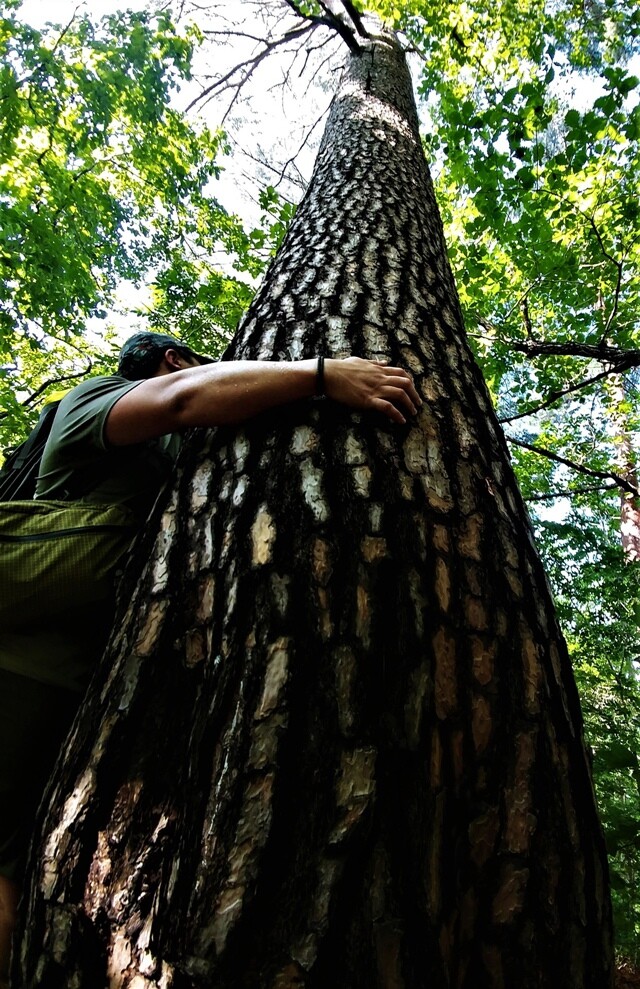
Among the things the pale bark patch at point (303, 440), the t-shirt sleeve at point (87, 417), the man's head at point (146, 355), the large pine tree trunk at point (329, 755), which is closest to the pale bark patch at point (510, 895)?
the large pine tree trunk at point (329, 755)

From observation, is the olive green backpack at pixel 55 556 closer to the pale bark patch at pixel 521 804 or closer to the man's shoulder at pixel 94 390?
the man's shoulder at pixel 94 390

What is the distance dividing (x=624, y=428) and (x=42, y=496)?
8.61 m

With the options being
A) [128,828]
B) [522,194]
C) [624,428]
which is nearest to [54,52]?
[522,194]

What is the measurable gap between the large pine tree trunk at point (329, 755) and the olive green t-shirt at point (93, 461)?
0.25 meters

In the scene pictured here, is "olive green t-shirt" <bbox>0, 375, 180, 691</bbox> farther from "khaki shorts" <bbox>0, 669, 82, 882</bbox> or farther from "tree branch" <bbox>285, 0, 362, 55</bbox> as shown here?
"tree branch" <bbox>285, 0, 362, 55</bbox>

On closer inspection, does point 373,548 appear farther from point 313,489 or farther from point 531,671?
point 531,671

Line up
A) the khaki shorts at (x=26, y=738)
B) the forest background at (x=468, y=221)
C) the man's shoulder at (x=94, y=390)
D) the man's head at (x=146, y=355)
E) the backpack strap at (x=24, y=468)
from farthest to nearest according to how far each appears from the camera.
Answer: the forest background at (x=468, y=221) → the man's head at (x=146, y=355) → the backpack strap at (x=24, y=468) → the man's shoulder at (x=94, y=390) → the khaki shorts at (x=26, y=738)

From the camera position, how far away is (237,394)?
1.33 m

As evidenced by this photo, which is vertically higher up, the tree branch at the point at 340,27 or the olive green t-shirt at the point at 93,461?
the tree branch at the point at 340,27

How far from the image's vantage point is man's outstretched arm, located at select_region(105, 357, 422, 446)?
1.33m

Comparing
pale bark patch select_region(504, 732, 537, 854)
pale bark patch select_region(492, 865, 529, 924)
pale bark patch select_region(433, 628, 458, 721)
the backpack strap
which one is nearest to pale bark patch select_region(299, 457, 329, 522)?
pale bark patch select_region(433, 628, 458, 721)

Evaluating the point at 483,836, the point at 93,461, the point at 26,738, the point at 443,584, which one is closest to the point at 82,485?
the point at 93,461

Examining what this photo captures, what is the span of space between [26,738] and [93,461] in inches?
28.1

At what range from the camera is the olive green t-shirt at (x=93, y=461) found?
1402 millimetres
